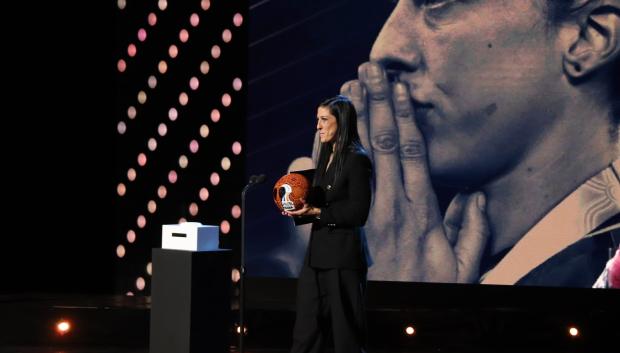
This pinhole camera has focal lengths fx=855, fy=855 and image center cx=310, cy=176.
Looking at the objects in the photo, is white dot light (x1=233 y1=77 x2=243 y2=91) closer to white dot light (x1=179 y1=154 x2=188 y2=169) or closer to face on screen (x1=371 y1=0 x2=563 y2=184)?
white dot light (x1=179 y1=154 x2=188 y2=169)

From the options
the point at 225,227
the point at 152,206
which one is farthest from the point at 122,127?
the point at 225,227

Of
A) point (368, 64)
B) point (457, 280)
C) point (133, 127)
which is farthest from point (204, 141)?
point (457, 280)

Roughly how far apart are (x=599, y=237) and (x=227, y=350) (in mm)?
2628

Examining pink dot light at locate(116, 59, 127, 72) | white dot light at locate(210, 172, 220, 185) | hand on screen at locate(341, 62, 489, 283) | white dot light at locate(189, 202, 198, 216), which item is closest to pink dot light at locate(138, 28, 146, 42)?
pink dot light at locate(116, 59, 127, 72)

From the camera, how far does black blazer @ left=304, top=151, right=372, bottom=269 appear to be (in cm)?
364

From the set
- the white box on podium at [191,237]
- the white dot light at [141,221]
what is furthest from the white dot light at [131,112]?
the white box on podium at [191,237]

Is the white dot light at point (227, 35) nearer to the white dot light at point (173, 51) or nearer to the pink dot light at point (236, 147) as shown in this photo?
the white dot light at point (173, 51)

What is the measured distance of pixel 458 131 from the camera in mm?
5844

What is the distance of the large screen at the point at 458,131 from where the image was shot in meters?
5.57

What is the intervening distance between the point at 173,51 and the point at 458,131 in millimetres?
2311

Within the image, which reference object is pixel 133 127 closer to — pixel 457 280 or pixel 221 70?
pixel 221 70

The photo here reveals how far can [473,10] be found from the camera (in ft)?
19.0

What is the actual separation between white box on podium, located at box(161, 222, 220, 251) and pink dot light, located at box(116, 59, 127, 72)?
2795 millimetres

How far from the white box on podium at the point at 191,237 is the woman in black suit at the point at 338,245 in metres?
0.70
